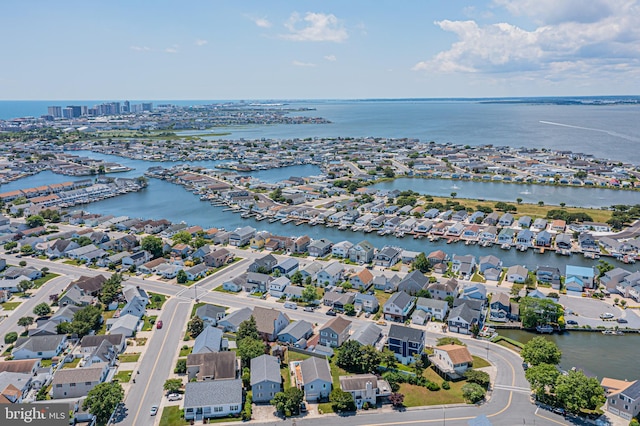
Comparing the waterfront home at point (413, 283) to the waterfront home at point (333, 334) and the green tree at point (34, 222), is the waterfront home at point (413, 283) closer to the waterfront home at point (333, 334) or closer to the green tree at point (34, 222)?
the waterfront home at point (333, 334)

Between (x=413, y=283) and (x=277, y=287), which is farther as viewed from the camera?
(x=277, y=287)

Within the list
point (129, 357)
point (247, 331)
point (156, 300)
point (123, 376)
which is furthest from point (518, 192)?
point (123, 376)

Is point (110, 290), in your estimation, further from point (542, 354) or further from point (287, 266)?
point (542, 354)

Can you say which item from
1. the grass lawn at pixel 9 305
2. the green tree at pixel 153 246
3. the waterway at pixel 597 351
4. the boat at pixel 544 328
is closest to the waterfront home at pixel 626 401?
the waterway at pixel 597 351

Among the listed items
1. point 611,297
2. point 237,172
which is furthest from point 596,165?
point 237,172

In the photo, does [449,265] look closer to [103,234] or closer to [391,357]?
[391,357]

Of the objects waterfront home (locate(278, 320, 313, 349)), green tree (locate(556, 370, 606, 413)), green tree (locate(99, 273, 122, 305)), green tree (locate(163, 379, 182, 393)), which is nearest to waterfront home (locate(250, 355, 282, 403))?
green tree (locate(163, 379, 182, 393))

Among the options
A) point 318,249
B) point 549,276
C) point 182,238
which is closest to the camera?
point 549,276
